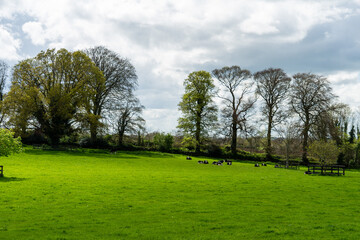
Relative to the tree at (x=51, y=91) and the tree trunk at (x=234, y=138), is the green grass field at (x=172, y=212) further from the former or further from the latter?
the tree trunk at (x=234, y=138)

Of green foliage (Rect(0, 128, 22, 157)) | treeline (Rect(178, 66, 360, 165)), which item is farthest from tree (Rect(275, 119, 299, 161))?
green foliage (Rect(0, 128, 22, 157))

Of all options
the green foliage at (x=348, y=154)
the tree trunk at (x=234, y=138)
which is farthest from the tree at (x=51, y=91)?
the green foliage at (x=348, y=154)

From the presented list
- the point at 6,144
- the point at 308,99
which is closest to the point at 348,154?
the point at 308,99

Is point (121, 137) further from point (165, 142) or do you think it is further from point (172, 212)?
point (172, 212)

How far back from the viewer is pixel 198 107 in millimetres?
62500

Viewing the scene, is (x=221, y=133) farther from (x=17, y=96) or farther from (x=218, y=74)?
(x=17, y=96)

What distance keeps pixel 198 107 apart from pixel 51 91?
2817 cm

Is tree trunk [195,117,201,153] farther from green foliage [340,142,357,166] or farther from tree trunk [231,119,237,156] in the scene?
green foliage [340,142,357,166]

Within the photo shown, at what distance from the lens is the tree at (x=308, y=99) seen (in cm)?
5569

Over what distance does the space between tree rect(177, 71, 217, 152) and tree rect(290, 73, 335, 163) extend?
1623cm

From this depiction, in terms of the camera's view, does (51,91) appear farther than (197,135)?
No

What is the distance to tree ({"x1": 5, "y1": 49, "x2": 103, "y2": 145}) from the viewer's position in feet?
158

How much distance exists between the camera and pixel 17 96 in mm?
47688

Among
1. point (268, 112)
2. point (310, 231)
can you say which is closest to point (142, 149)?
point (268, 112)
